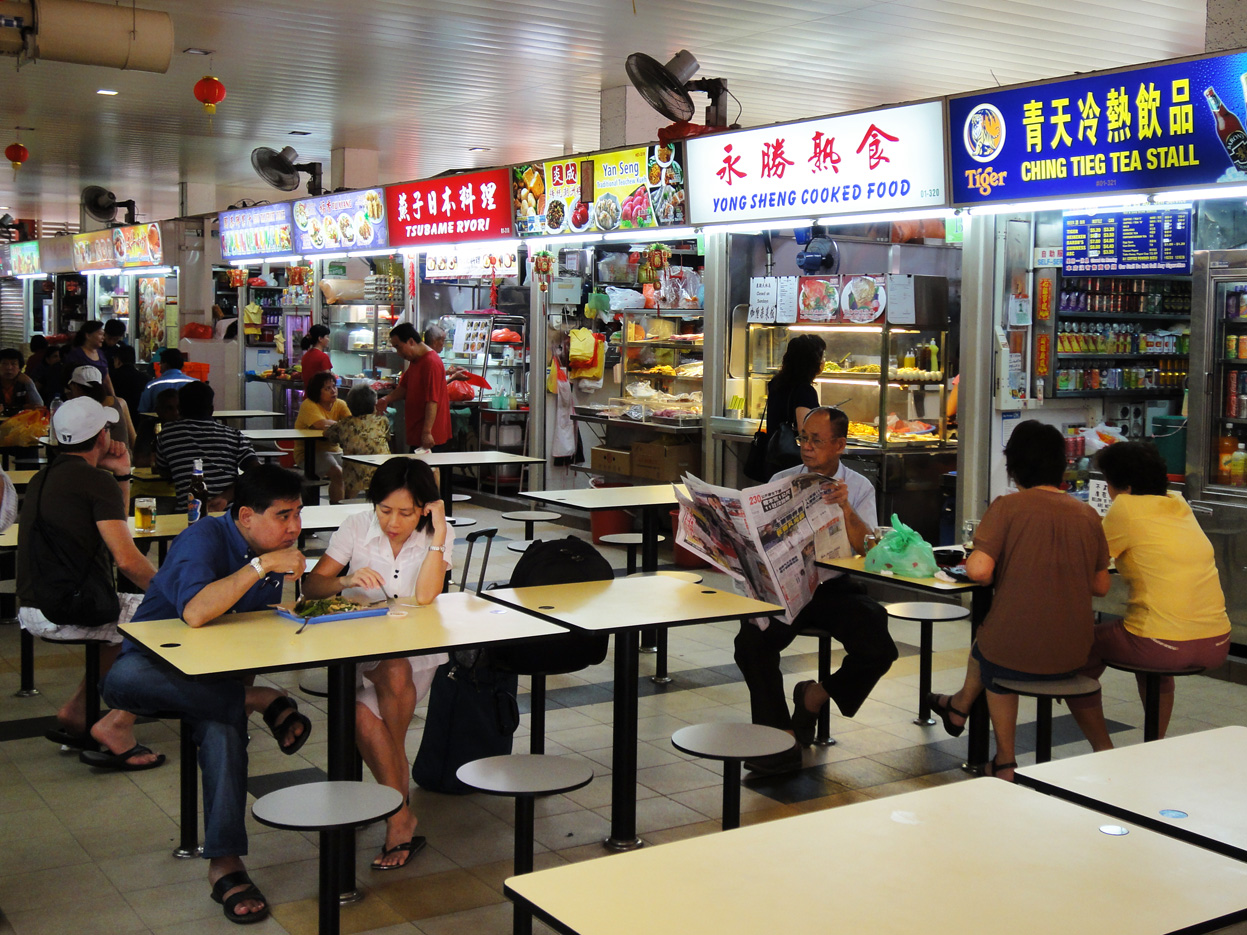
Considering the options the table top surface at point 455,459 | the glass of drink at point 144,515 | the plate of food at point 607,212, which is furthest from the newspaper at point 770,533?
the plate of food at point 607,212

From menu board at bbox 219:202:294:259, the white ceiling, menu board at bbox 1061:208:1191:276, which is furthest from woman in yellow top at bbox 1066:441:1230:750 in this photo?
menu board at bbox 219:202:294:259

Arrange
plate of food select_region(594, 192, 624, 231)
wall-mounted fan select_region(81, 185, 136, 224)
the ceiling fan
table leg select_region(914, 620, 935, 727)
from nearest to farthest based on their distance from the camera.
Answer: table leg select_region(914, 620, 935, 727)
the ceiling fan
plate of food select_region(594, 192, 624, 231)
wall-mounted fan select_region(81, 185, 136, 224)

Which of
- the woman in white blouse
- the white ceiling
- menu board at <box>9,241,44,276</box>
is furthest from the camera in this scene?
menu board at <box>9,241,44,276</box>

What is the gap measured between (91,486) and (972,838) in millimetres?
3555

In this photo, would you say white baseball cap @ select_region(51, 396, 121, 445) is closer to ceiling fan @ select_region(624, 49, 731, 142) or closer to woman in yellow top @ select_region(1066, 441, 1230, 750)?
woman in yellow top @ select_region(1066, 441, 1230, 750)

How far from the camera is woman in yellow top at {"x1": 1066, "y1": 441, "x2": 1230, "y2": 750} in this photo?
14.2ft

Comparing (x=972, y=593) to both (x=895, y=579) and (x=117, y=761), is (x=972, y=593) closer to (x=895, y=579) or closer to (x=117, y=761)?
(x=895, y=579)

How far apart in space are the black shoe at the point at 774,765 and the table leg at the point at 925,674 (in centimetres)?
77

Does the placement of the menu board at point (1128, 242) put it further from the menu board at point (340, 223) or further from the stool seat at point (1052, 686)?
the menu board at point (340, 223)

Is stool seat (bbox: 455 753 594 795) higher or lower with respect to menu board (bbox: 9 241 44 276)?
lower

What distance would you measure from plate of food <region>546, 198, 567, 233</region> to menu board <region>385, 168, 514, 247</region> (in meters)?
0.58

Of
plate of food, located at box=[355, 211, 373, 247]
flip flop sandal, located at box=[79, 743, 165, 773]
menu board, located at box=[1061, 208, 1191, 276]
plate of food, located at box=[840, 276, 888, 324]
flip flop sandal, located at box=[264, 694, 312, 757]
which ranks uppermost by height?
plate of food, located at box=[355, 211, 373, 247]

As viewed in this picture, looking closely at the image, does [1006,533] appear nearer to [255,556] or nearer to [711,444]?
[255,556]

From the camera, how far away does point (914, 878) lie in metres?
1.97
